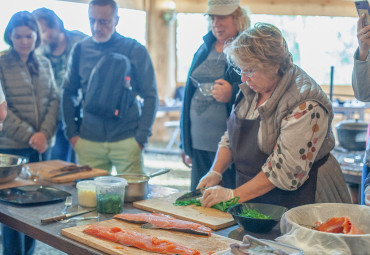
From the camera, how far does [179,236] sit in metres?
1.73

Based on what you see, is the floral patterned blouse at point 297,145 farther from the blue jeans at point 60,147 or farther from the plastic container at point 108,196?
the blue jeans at point 60,147

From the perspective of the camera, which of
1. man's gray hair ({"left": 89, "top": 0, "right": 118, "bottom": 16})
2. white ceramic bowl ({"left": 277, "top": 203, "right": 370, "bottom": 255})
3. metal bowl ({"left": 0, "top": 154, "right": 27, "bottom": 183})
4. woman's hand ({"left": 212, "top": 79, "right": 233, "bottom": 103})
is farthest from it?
man's gray hair ({"left": 89, "top": 0, "right": 118, "bottom": 16})

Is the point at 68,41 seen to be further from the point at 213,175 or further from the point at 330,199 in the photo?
the point at 330,199

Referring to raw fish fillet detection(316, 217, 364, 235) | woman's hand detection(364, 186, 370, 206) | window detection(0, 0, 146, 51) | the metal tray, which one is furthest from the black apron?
window detection(0, 0, 146, 51)

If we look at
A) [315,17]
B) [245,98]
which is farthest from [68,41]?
[315,17]

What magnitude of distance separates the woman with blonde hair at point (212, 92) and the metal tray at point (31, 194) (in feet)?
3.45

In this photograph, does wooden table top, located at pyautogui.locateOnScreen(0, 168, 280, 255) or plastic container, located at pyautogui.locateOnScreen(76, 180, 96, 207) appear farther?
plastic container, located at pyautogui.locateOnScreen(76, 180, 96, 207)

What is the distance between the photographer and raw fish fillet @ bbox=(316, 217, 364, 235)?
143 centimetres

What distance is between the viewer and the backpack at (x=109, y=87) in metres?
3.29

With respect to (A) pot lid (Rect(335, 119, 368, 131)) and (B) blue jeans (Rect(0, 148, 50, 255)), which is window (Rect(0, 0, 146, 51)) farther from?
(A) pot lid (Rect(335, 119, 368, 131))

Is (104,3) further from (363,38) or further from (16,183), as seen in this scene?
(363,38)

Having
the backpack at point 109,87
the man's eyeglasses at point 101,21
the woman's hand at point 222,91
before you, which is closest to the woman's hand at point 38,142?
the backpack at point 109,87

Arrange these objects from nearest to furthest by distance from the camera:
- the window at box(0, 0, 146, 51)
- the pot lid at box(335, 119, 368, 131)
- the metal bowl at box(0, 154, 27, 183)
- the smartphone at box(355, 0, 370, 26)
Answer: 1. the smartphone at box(355, 0, 370, 26)
2. the metal bowl at box(0, 154, 27, 183)
3. the pot lid at box(335, 119, 368, 131)
4. the window at box(0, 0, 146, 51)

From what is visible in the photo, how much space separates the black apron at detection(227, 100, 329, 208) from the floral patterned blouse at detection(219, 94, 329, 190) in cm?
8
